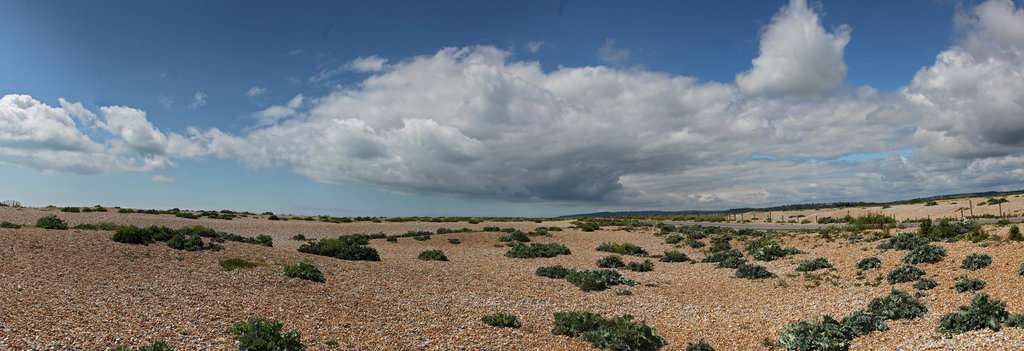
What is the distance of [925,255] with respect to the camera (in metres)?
15.1

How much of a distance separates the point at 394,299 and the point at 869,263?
15967mm

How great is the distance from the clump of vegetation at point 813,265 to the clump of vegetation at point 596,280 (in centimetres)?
641

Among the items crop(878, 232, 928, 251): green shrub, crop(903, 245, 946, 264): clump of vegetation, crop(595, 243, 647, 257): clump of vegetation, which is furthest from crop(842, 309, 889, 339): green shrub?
crop(595, 243, 647, 257): clump of vegetation

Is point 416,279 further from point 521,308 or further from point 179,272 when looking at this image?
point 179,272

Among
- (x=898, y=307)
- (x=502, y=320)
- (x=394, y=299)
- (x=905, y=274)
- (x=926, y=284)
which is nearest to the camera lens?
(x=898, y=307)

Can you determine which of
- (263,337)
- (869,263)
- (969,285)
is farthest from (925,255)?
(263,337)

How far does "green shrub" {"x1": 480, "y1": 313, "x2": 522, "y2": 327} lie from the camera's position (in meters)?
10.6

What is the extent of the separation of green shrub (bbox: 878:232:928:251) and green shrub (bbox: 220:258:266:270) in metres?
22.6

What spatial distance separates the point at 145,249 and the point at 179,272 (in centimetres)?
352

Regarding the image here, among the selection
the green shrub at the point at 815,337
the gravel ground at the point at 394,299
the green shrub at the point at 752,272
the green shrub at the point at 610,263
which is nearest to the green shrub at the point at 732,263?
the gravel ground at the point at 394,299

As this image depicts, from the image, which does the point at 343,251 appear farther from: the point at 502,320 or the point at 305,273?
the point at 502,320

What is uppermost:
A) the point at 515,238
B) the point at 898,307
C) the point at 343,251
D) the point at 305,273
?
the point at 343,251

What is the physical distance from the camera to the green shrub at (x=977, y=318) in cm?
879

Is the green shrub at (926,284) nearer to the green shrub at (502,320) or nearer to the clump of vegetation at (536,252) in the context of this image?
the green shrub at (502,320)
